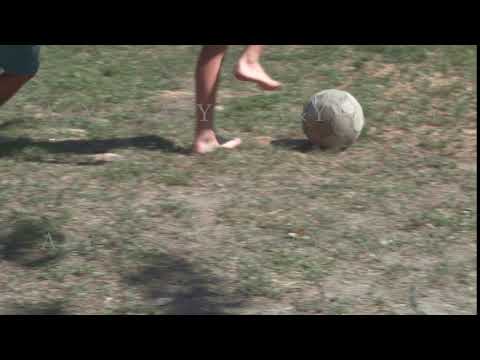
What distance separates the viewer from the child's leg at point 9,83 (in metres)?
5.64

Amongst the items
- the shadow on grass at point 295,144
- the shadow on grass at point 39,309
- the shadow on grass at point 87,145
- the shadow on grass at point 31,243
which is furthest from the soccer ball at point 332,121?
the shadow on grass at point 39,309

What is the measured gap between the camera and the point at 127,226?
472 centimetres

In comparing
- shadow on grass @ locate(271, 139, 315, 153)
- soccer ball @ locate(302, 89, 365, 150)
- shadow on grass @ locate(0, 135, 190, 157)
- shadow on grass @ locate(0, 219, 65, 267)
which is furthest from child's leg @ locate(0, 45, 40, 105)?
soccer ball @ locate(302, 89, 365, 150)

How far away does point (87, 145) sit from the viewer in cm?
604

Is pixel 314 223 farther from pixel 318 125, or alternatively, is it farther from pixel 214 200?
pixel 318 125

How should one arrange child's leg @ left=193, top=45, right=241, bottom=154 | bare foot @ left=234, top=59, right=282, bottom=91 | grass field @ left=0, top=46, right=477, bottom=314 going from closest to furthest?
1. grass field @ left=0, top=46, right=477, bottom=314
2. child's leg @ left=193, top=45, right=241, bottom=154
3. bare foot @ left=234, top=59, right=282, bottom=91

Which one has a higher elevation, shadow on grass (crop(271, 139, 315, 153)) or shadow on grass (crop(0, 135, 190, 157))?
shadow on grass (crop(271, 139, 315, 153))

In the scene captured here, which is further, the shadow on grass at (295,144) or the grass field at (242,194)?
the shadow on grass at (295,144)

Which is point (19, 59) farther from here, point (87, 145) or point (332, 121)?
point (332, 121)

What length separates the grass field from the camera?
162 inches

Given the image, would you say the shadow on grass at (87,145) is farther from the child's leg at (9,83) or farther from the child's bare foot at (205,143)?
the child's leg at (9,83)

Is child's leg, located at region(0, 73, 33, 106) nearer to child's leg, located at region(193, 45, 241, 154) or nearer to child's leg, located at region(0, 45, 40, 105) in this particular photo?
child's leg, located at region(0, 45, 40, 105)

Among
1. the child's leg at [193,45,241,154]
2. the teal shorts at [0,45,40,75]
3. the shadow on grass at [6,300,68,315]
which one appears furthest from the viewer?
the child's leg at [193,45,241,154]

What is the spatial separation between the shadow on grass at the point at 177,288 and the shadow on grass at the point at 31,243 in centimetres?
47
